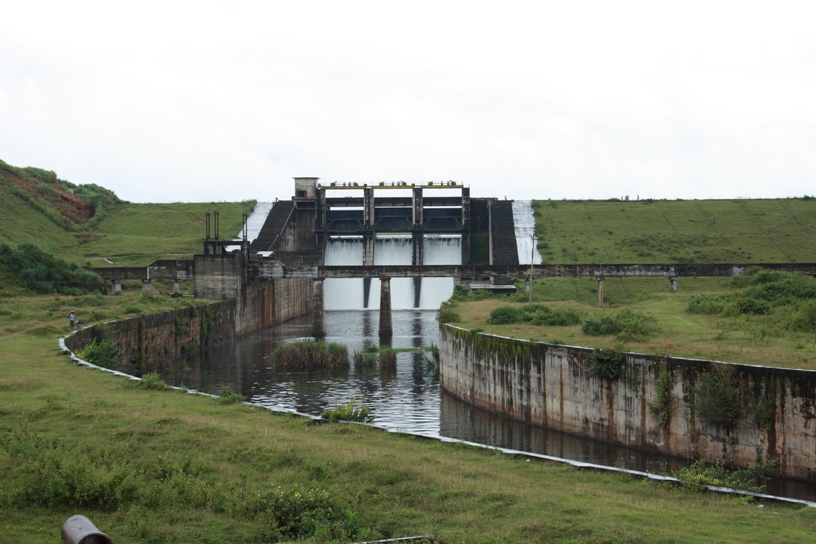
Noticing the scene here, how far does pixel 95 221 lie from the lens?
105m

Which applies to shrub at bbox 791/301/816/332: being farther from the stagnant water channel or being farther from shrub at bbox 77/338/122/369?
shrub at bbox 77/338/122/369

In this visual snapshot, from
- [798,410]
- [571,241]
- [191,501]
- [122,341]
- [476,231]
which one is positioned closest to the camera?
[191,501]

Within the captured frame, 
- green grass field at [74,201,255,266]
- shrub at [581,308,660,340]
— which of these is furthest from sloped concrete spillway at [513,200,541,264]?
shrub at [581,308,660,340]

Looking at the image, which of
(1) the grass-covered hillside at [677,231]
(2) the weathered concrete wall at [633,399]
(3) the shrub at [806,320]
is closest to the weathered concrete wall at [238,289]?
(1) the grass-covered hillside at [677,231]

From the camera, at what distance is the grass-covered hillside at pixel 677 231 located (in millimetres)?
86375

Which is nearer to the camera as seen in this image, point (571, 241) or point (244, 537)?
point (244, 537)

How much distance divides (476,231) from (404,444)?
270 feet

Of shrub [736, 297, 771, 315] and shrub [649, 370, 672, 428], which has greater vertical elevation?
shrub [736, 297, 771, 315]

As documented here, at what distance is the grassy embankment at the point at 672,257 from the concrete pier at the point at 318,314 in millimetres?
15414

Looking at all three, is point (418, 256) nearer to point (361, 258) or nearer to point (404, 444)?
point (361, 258)

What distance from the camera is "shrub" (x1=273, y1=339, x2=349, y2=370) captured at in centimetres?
4697

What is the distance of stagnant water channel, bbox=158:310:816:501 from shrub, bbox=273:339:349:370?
2.47 feet

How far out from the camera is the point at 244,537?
12055mm

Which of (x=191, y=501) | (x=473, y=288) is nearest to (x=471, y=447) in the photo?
(x=191, y=501)
